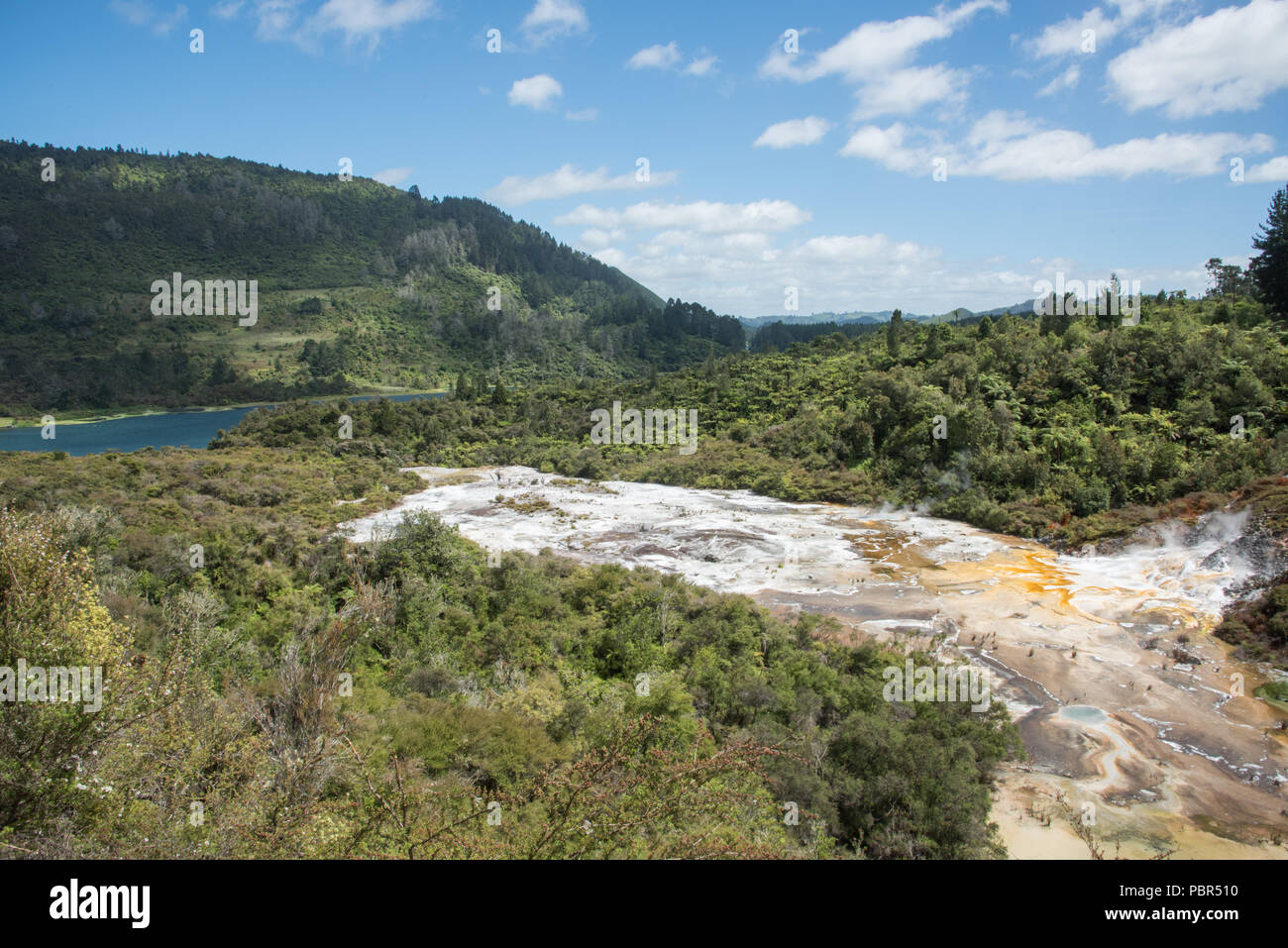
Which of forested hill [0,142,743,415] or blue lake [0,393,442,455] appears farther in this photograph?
forested hill [0,142,743,415]

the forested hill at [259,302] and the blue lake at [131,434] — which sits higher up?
the forested hill at [259,302]

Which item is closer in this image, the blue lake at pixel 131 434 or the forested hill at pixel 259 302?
the blue lake at pixel 131 434

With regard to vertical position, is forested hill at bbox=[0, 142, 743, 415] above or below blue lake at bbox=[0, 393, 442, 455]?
above

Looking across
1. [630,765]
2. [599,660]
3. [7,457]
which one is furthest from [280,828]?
[7,457]

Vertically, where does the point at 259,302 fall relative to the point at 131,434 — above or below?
above

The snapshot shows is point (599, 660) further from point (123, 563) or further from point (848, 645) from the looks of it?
point (123, 563)

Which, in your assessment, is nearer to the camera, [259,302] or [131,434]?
[131,434]
